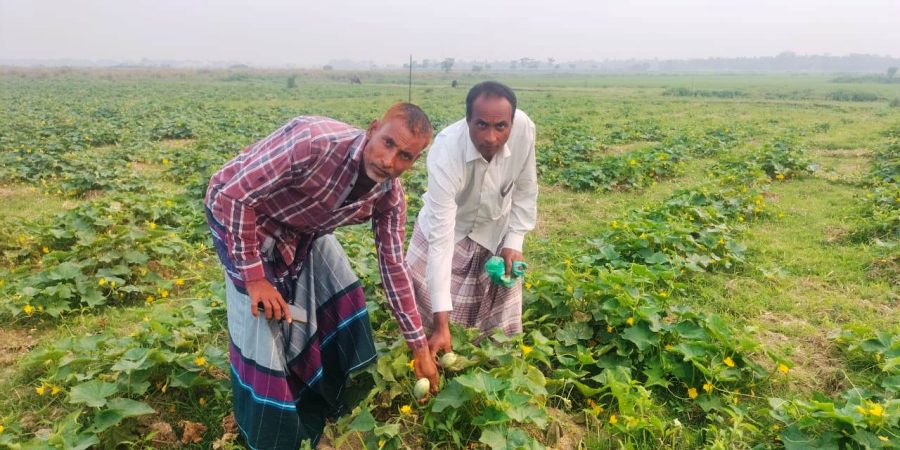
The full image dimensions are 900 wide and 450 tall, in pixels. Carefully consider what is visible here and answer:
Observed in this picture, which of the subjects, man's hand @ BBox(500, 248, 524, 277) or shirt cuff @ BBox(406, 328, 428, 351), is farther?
man's hand @ BBox(500, 248, 524, 277)

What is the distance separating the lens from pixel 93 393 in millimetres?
2271

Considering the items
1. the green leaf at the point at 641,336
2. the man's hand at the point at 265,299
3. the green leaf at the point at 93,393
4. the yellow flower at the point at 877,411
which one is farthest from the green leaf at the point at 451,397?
the yellow flower at the point at 877,411

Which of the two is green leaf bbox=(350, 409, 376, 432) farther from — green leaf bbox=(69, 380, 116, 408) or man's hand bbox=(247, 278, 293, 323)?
green leaf bbox=(69, 380, 116, 408)

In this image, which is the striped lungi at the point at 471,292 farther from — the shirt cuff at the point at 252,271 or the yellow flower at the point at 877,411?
the yellow flower at the point at 877,411

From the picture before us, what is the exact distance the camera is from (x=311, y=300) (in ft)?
7.91

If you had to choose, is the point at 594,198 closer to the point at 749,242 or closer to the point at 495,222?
the point at 749,242

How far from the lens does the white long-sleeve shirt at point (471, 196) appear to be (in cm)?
255

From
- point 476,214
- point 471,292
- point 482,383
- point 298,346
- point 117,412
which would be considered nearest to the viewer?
point 482,383

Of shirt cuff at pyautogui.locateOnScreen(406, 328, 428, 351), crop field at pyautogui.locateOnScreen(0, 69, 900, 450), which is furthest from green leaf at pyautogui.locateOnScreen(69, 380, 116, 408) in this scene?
shirt cuff at pyautogui.locateOnScreen(406, 328, 428, 351)

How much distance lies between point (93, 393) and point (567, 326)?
2309 millimetres

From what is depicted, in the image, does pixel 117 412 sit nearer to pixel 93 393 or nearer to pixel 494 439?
pixel 93 393

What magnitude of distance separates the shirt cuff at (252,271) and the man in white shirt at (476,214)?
80 centimetres

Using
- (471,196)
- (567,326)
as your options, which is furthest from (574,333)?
(471,196)

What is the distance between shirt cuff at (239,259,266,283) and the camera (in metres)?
1.99
